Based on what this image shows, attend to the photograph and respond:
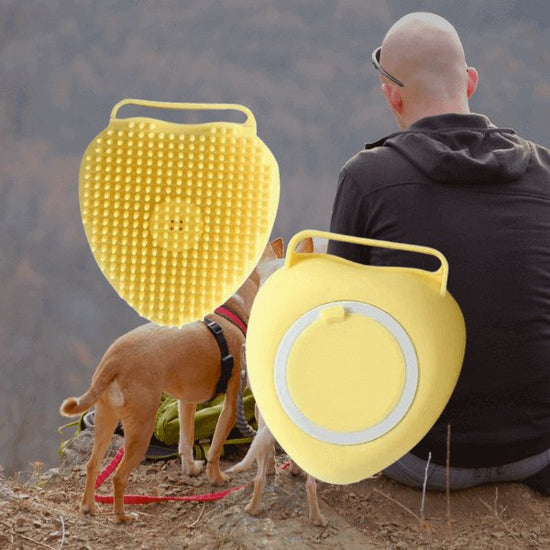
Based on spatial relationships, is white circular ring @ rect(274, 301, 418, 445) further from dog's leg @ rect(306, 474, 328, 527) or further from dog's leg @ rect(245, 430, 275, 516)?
dog's leg @ rect(306, 474, 328, 527)

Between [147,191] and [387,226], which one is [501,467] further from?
[147,191]

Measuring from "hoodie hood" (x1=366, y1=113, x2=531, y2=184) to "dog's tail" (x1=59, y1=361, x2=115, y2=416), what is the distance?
0.98 meters

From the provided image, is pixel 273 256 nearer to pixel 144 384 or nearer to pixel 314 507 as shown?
pixel 144 384

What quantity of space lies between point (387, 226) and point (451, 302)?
2.36ft

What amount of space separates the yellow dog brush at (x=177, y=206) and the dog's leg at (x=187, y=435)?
47.2 inches

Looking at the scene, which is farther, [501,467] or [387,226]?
[501,467]

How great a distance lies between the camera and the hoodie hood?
2.36m

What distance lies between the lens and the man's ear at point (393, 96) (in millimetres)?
2492

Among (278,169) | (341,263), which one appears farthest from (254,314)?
(278,169)

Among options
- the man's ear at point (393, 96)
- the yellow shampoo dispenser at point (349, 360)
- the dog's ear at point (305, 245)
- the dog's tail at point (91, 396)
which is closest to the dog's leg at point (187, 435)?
the dog's tail at point (91, 396)

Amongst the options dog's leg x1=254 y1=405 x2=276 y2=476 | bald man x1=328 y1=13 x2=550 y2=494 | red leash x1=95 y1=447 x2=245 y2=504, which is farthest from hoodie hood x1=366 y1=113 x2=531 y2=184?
red leash x1=95 y1=447 x2=245 y2=504

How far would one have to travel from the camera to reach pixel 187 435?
2930mm

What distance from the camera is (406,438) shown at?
162cm

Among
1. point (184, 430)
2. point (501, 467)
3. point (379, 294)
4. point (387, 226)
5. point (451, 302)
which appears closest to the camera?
point (379, 294)
